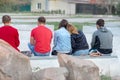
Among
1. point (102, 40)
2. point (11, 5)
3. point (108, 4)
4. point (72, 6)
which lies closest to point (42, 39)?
point (102, 40)

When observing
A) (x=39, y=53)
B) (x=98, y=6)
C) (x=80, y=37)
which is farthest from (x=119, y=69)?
(x=98, y=6)

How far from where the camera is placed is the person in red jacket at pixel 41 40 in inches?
454

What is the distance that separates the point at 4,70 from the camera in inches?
304

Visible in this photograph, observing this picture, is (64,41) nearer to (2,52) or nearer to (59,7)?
(2,52)

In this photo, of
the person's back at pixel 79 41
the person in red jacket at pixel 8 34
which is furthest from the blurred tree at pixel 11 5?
the person in red jacket at pixel 8 34

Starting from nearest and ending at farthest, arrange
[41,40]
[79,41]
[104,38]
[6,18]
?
1. [6,18]
2. [41,40]
3. [79,41]
4. [104,38]

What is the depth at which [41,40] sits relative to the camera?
38.1 feet

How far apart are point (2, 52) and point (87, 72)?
1601 millimetres

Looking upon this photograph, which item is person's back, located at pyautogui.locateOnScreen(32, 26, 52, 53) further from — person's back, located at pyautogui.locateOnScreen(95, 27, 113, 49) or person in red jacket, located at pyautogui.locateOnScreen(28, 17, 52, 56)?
person's back, located at pyautogui.locateOnScreen(95, 27, 113, 49)

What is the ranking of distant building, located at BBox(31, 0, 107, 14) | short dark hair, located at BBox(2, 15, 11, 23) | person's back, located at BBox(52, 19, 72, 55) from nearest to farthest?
short dark hair, located at BBox(2, 15, 11, 23)
person's back, located at BBox(52, 19, 72, 55)
distant building, located at BBox(31, 0, 107, 14)

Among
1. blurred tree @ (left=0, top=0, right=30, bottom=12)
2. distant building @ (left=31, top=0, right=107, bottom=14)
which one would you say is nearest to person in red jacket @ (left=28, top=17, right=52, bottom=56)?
blurred tree @ (left=0, top=0, right=30, bottom=12)

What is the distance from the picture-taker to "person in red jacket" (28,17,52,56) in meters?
11.5

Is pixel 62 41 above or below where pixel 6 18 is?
below

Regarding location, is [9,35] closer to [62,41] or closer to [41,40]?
[41,40]
